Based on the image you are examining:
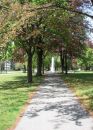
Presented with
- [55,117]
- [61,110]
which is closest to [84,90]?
[61,110]

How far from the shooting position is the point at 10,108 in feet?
57.8

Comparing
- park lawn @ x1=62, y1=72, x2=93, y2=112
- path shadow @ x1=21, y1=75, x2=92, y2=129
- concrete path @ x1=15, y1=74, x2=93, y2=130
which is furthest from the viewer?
park lawn @ x1=62, y1=72, x2=93, y2=112

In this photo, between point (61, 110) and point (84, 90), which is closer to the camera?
point (61, 110)

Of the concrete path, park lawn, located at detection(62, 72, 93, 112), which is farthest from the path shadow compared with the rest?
park lawn, located at detection(62, 72, 93, 112)

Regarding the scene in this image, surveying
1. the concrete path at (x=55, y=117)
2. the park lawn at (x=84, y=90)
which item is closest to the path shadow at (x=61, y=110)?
the concrete path at (x=55, y=117)

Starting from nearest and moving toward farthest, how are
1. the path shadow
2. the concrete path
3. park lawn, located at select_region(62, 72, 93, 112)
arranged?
1. the concrete path
2. the path shadow
3. park lawn, located at select_region(62, 72, 93, 112)

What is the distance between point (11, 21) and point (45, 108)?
393 centimetres

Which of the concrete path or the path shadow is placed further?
the path shadow

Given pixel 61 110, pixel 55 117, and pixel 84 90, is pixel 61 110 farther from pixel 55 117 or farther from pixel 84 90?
pixel 84 90

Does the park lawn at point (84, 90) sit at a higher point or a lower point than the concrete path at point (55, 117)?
higher

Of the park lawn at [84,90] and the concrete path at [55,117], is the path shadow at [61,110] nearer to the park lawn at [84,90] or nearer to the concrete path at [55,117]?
the concrete path at [55,117]

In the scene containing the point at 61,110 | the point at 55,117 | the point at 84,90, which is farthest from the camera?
the point at 84,90

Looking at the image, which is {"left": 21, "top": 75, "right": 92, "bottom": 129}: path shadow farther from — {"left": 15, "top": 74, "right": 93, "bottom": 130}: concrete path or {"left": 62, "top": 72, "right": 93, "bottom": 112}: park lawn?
{"left": 62, "top": 72, "right": 93, "bottom": 112}: park lawn

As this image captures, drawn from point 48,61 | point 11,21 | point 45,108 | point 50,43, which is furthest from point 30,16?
point 48,61
